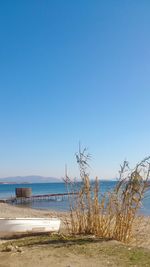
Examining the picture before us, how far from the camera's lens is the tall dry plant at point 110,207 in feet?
24.9

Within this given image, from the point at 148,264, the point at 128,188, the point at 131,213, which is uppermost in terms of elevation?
the point at 128,188

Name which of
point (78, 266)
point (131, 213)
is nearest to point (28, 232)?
point (131, 213)

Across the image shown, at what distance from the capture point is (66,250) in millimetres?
6344

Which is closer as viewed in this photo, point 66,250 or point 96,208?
point 66,250

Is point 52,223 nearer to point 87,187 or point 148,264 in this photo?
point 87,187

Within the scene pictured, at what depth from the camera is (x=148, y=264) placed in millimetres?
5414

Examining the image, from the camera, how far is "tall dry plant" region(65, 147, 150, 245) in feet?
24.9

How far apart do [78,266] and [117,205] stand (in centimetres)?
247

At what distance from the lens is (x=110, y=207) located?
7.82 metres

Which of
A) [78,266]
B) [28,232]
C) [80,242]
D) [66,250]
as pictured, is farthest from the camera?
[28,232]

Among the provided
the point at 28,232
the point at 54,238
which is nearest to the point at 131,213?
the point at 54,238

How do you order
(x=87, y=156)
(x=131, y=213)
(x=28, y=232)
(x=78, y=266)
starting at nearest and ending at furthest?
(x=78, y=266)
(x=131, y=213)
(x=87, y=156)
(x=28, y=232)

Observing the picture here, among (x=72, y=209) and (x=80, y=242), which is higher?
Answer: (x=72, y=209)

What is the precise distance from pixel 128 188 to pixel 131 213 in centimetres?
51
